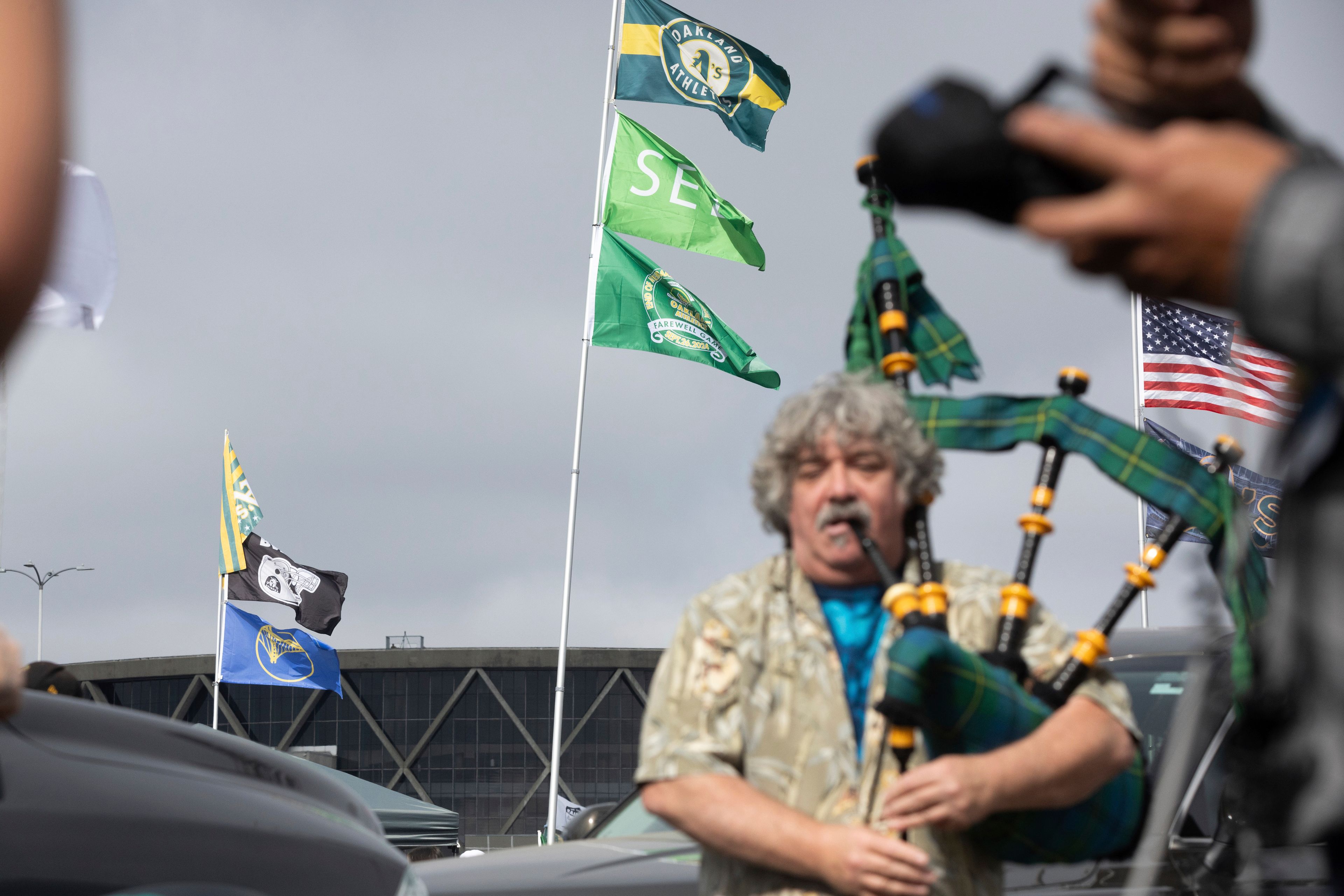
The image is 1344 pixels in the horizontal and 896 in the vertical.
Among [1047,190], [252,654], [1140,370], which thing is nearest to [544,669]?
[252,654]

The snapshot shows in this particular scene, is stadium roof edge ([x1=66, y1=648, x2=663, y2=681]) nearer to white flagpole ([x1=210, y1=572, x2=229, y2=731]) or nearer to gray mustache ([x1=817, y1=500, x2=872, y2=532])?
white flagpole ([x1=210, y1=572, x2=229, y2=731])

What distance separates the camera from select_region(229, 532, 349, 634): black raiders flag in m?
17.8

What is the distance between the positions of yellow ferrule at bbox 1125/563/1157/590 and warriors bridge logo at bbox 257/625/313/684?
55.3 feet

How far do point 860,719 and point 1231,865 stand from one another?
1.19 metres

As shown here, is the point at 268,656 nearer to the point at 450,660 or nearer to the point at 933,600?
the point at 933,600

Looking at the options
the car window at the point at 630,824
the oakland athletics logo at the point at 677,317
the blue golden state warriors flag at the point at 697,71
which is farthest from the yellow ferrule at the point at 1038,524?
the blue golden state warriors flag at the point at 697,71

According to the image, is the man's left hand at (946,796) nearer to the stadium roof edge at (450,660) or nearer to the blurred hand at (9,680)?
the blurred hand at (9,680)

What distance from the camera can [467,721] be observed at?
132ft

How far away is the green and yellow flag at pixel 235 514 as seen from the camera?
17.6 m

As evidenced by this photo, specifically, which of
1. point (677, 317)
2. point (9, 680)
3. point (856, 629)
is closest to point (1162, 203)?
point (9, 680)

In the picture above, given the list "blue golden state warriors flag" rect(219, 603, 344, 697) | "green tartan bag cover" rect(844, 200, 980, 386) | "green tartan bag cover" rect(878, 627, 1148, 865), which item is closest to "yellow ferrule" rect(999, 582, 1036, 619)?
"green tartan bag cover" rect(878, 627, 1148, 865)

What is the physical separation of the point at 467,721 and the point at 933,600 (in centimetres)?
3948

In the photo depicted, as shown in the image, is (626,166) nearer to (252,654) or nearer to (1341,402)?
(252,654)

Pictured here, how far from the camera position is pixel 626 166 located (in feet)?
43.7
